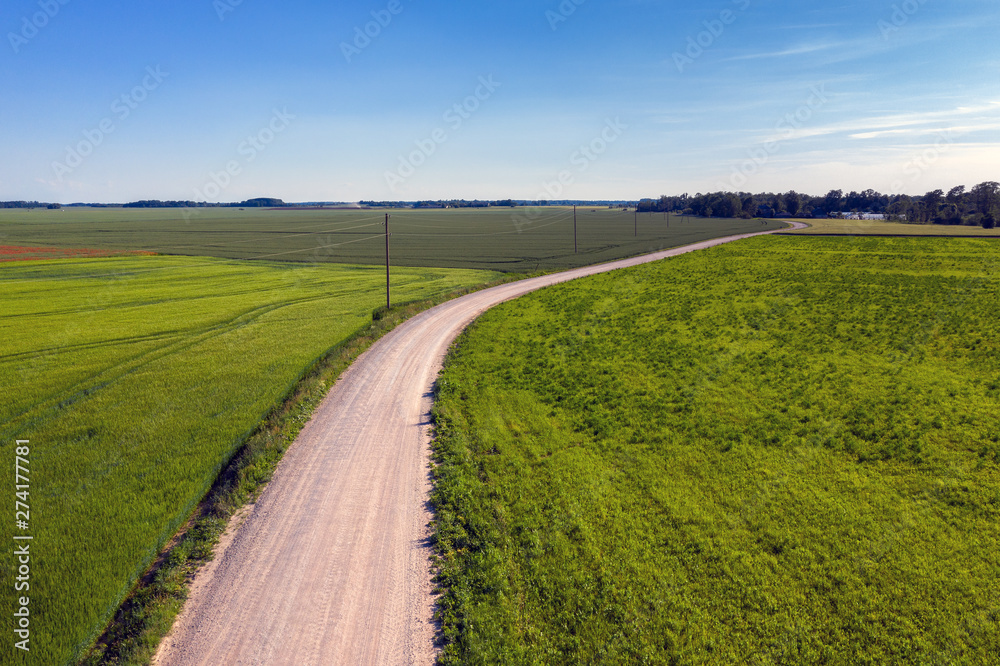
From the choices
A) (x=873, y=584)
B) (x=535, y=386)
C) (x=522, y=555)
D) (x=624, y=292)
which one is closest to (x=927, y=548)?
(x=873, y=584)

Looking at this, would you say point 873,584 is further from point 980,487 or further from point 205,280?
point 205,280

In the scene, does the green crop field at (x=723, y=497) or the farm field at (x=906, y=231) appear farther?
the farm field at (x=906, y=231)

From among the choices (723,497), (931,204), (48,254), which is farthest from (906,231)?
(48,254)

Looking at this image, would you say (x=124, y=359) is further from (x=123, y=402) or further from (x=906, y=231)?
(x=906, y=231)

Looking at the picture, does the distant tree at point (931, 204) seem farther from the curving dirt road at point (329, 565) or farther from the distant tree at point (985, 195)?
the curving dirt road at point (329, 565)

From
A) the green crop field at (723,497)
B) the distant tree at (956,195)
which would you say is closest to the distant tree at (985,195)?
the distant tree at (956,195)

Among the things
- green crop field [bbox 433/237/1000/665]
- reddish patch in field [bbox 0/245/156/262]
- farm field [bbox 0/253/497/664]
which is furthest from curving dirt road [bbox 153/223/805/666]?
reddish patch in field [bbox 0/245/156/262]

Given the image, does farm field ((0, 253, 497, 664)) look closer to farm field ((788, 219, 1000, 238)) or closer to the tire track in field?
the tire track in field
